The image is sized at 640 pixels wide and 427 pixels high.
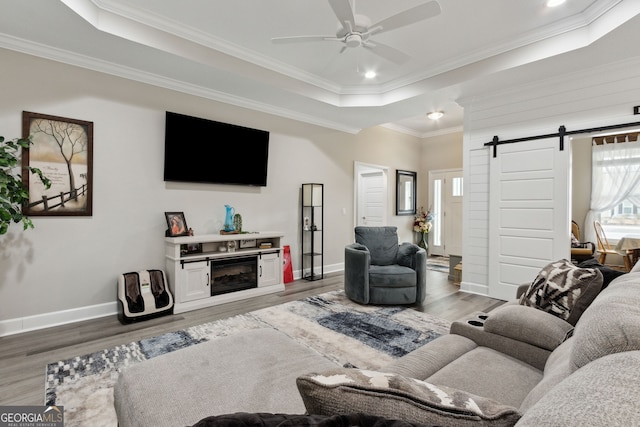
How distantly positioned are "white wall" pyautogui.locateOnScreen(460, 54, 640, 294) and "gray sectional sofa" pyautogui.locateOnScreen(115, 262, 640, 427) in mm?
2637

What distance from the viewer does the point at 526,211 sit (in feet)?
13.0

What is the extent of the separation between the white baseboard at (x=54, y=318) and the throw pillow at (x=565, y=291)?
399cm

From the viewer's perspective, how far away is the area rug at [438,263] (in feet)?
20.0

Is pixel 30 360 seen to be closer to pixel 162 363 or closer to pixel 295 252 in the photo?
pixel 162 363

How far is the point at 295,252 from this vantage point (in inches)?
208

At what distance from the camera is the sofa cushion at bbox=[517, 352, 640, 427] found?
434mm

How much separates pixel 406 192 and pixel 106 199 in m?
5.78

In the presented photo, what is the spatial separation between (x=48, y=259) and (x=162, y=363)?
2.64 meters

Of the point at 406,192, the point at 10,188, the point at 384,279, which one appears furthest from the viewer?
the point at 406,192

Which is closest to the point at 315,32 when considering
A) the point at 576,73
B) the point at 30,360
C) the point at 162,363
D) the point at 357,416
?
the point at 576,73

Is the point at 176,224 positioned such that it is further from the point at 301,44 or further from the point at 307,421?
the point at 307,421

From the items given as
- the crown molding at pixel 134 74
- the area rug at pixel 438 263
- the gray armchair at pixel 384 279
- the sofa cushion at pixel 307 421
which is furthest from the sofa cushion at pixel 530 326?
the area rug at pixel 438 263

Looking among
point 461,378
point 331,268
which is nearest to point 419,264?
point 331,268
